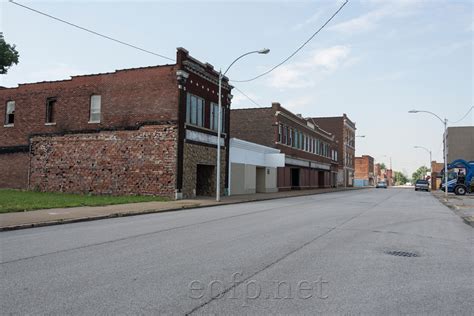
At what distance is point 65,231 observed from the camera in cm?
1130

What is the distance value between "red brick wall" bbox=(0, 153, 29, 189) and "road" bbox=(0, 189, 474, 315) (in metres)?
20.9

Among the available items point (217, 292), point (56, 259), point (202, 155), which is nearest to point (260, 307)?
point (217, 292)

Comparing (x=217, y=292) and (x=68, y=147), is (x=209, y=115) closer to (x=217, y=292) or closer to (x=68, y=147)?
(x=68, y=147)

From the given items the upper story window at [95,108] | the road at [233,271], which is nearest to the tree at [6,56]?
the upper story window at [95,108]

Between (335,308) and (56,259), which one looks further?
(56,259)

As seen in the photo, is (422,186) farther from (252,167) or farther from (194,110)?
(194,110)

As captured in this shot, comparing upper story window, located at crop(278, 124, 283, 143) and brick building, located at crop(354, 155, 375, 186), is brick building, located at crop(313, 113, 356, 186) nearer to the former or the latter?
upper story window, located at crop(278, 124, 283, 143)

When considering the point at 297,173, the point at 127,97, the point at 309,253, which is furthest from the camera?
the point at 297,173

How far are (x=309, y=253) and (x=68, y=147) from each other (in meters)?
24.1

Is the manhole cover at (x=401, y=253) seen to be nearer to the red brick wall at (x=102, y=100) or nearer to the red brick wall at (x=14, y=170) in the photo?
the red brick wall at (x=102, y=100)

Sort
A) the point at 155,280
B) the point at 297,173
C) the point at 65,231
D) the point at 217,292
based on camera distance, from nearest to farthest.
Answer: the point at 217,292, the point at 155,280, the point at 65,231, the point at 297,173

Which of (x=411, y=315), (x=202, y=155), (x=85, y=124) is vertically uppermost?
(x=85, y=124)

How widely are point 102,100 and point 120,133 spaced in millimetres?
2887

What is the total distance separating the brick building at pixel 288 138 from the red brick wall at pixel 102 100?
60.0 ft
